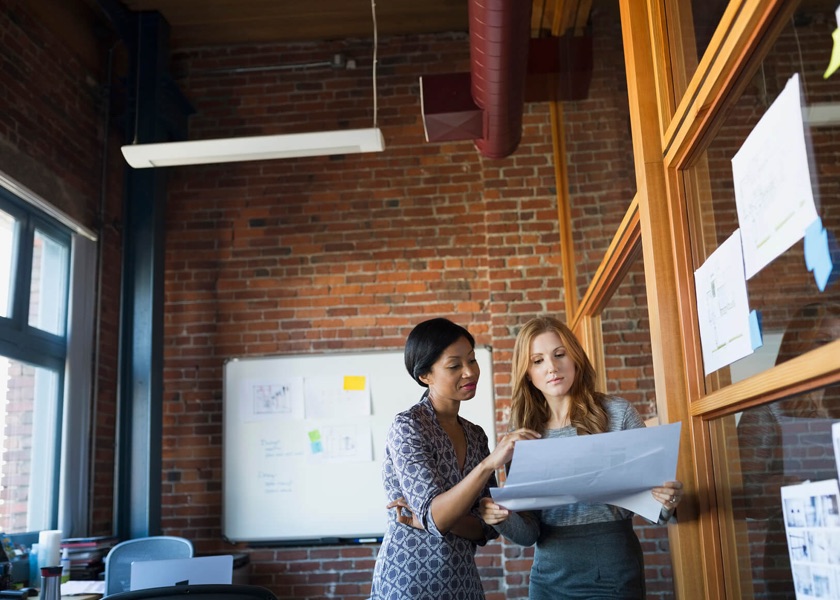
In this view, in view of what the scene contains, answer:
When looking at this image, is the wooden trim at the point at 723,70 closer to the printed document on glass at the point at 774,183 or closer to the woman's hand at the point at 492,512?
the printed document on glass at the point at 774,183

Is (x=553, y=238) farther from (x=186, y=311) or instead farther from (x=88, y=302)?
(x=88, y=302)

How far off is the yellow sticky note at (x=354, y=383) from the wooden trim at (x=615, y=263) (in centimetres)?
155

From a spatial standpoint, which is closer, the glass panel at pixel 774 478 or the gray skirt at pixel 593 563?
the glass panel at pixel 774 478

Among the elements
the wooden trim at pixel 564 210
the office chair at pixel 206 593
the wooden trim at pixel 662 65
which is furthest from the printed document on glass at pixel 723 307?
the wooden trim at pixel 564 210

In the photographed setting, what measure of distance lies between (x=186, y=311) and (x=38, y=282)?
37.4 inches

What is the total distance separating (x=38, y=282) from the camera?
15.3 ft

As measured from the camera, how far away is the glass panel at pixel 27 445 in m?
4.23

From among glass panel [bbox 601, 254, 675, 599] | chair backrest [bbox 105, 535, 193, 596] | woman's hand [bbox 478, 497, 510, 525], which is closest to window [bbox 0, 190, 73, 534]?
chair backrest [bbox 105, 535, 193, 596]

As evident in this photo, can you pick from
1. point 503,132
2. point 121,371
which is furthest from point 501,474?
point 121,371

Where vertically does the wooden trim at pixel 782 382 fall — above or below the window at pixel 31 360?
below

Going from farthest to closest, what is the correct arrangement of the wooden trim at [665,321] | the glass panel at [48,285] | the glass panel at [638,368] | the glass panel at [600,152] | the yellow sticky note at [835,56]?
1. the glass panel at [48,285]
2. the glass panel at [600,152]
3. the glass panel at [638,368]
4. the wooden trim at [665,321]
5. the yellow sticky note at [835,56]

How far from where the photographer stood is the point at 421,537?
1.98 meters

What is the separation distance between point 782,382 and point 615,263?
1.76m

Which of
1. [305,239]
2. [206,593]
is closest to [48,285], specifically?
[305,239]
